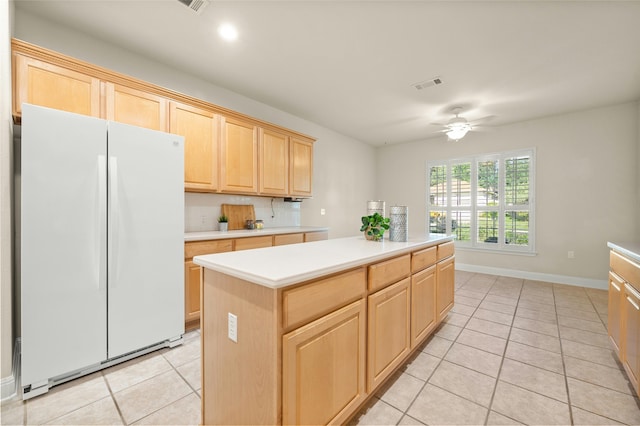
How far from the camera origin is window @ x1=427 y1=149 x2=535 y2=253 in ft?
15.5

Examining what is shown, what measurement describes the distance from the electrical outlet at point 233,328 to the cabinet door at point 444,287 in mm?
1910

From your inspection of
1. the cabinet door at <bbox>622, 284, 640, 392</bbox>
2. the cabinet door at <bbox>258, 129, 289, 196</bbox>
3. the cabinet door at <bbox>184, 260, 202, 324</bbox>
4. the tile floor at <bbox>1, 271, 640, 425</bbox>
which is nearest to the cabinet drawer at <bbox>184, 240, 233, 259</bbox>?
the cabinet door at <bbox>184, 260, 202, 324</bbox>

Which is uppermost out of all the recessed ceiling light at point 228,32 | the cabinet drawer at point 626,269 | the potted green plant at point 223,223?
the recessed ceiling light at point 228,32

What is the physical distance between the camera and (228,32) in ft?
7.70

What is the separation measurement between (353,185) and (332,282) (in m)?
4.84

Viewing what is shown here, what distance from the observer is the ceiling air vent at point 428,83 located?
125 inches

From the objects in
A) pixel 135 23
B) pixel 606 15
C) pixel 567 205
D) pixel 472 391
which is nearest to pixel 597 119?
pixel 567 205

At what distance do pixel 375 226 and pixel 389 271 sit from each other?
63 cm

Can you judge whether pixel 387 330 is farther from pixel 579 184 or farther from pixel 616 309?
pixel 579 184

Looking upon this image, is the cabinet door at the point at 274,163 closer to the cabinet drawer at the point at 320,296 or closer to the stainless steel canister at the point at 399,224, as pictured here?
the stainless steel canister at the point at 399,224

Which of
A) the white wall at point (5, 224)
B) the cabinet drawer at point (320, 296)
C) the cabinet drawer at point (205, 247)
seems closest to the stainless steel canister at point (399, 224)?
the cabinet drawer at point (320, 296)

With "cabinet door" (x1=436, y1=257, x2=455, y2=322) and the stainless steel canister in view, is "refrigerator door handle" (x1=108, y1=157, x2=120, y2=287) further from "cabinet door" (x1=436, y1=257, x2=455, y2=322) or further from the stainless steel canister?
"cabinet door" (x1=436, y1=257, x2=455, y2=322)

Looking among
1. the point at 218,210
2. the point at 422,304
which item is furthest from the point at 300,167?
the point at 422,304

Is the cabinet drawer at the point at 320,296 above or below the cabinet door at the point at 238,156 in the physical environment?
below
